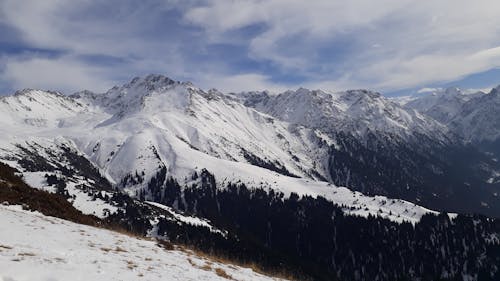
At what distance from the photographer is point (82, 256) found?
68.5 feet

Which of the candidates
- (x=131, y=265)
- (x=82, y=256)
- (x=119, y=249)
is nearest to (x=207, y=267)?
(x=119, y=249)

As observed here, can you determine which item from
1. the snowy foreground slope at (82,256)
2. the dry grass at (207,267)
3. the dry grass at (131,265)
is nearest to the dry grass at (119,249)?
the snowy foreground slope at (82,256)

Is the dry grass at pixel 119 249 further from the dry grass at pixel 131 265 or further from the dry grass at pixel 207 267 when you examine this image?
the dry grass at pixel 207 267

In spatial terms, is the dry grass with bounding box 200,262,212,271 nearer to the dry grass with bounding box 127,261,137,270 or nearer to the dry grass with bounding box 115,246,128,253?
the dry grass with bounding box 115,246,128,253

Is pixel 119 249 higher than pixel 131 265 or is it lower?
higher

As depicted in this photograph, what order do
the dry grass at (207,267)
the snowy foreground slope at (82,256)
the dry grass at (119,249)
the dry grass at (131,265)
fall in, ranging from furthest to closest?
the dry grass at (207,267)
the dry grass at (119,249)
the dry grass at (131,265)
the snowy foreground slope at (82,256)

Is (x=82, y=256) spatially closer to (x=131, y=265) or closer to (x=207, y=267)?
(x=131, y=265)

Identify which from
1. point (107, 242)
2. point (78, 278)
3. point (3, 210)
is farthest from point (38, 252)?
point (3, 210)

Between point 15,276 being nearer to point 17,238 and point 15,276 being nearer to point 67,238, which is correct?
point 17,238

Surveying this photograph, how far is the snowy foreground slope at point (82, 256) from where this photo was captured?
1762 centimetres

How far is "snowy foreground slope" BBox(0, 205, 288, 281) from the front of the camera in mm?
17625

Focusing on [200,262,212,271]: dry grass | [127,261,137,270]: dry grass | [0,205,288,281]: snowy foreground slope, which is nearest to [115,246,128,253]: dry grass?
[0,205,288,281]: snowy foreground slope

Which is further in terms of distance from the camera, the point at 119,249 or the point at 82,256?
the point at 119,249

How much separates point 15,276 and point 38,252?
13.5 ft
